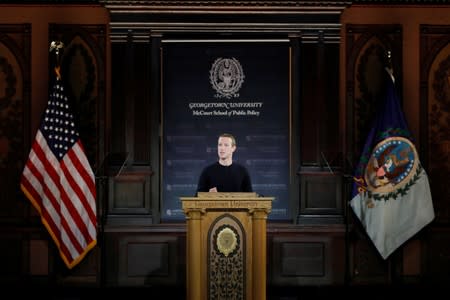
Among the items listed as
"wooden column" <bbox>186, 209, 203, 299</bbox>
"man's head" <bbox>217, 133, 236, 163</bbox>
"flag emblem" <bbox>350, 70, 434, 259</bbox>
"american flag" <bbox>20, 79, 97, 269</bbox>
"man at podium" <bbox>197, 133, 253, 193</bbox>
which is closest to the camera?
"wooden column" <bbox>186, 209, 203, 299</bbox>

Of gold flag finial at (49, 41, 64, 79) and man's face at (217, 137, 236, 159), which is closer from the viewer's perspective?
man's face at (217, 137, 236, 159)

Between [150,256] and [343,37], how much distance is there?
3639 mm

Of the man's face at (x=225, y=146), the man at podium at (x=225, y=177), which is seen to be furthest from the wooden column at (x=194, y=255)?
→ the man's face at (x=225, y=146)

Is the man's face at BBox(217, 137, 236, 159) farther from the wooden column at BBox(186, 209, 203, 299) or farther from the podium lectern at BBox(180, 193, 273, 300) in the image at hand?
the wooden column at BBox(186, 209, 203, 299)

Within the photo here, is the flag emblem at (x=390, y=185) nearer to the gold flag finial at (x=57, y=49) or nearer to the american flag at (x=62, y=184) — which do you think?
the american flag at (x=62, y=184)

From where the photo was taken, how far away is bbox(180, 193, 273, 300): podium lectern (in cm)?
774

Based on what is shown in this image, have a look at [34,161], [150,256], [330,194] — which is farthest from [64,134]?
[330,194]

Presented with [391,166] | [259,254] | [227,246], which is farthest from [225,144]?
[391,166]

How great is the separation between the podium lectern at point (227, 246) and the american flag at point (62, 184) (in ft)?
7.34

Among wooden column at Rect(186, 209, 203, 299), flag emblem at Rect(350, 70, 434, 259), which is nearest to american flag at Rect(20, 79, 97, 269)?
wooden column at Rect(186, 209, 203, 299)

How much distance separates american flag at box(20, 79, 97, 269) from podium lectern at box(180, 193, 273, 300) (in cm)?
224

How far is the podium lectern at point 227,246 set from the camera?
7.74m

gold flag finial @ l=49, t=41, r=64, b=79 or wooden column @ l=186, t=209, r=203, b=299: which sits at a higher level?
→ gold flag finial @ l=49, t=41, r=64, b=79

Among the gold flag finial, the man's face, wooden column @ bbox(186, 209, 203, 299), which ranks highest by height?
the gold flag finial
